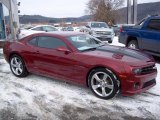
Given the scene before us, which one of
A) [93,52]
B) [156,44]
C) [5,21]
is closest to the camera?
[93,52]

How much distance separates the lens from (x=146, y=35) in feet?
28.8

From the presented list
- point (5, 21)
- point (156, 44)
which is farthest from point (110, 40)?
point (156, 44)

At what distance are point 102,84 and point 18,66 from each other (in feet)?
9.40

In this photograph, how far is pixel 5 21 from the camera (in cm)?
1480

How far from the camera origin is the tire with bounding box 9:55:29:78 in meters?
6.77

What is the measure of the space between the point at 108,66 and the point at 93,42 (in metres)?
1.58

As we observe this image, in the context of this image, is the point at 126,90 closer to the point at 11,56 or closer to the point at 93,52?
the point at 93,52

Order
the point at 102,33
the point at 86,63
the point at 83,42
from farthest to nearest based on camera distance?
the point at 102,33, the point at 83,42, the point at 86,63

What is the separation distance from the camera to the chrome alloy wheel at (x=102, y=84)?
16.6ft

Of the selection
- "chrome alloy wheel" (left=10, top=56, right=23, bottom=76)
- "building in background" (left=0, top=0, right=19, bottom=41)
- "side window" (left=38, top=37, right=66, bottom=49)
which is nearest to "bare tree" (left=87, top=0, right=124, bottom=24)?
"building in background" (left=0, top=0, right=19, bottom=41)

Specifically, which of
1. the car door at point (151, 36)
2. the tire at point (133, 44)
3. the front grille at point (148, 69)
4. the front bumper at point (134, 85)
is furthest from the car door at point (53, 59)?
the tire at point (133, 44)

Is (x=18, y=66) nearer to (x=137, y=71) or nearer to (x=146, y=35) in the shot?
(x=137, y=71)

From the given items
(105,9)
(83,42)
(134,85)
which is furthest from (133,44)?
(105,9)

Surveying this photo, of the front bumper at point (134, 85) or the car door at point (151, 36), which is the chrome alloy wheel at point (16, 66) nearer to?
the front bumper at point (134, 85)
